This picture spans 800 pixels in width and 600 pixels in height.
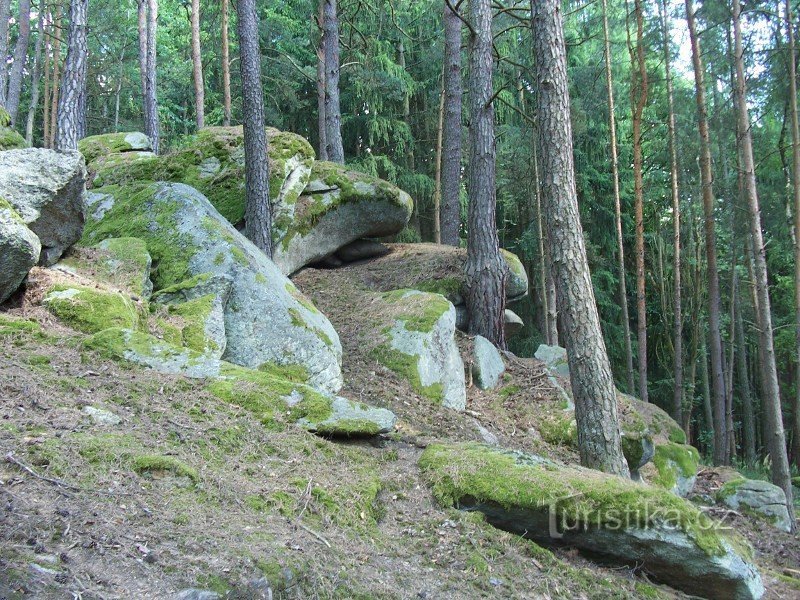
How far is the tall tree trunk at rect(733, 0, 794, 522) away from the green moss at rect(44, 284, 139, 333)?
8745 millimetres

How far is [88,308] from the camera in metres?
5.70

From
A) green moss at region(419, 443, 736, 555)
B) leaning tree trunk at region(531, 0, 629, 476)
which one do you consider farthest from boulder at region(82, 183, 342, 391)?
leaning tree trunk at region(531, 0, 629, 476)

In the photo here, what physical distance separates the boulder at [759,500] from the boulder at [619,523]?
4693 mm

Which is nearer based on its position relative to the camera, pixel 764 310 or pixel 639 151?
pixel 764 310

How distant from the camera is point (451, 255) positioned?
11516 millimetres

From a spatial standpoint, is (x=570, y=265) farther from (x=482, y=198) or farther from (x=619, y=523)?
(x=482, y=198)

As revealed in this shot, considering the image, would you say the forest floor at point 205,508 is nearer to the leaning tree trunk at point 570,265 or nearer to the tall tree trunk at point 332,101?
the leaning tree trunk at point 570,265

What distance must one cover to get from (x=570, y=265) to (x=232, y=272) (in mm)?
3756

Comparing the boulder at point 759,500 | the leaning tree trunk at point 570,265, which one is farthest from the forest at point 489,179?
the boulder at point 759,500

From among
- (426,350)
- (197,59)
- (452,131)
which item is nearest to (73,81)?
(426,350)

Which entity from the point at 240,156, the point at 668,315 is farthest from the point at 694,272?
the point at 240,156

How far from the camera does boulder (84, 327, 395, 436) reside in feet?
16.7

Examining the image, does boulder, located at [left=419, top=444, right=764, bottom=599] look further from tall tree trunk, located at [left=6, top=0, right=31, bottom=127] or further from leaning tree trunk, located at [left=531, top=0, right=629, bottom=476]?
tall tree trunk, located at [left=6, top=0, right=31, bottom=127]

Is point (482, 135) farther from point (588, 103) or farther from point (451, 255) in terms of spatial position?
point (588, 103)
